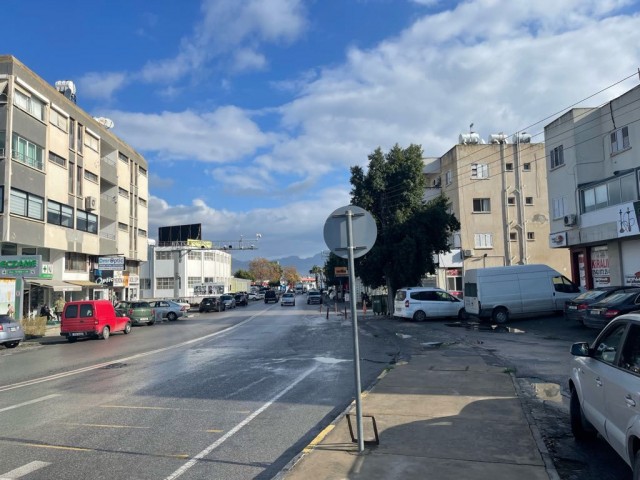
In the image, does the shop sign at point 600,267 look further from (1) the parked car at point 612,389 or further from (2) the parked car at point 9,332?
(2) the parked car at point 9,332

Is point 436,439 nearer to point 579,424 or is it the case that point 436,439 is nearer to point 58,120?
point 579,424

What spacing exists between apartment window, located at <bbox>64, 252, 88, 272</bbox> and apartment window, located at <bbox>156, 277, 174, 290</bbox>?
3689cm

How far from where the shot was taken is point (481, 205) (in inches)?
1815

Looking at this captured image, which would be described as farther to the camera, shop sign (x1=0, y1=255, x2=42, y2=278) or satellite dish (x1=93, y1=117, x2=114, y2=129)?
satellite dish (x1=93, y1=117, x2=114, y2=129)

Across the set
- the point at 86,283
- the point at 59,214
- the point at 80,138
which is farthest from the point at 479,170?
the point at 59,214

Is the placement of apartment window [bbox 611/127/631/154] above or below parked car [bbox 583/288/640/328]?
above

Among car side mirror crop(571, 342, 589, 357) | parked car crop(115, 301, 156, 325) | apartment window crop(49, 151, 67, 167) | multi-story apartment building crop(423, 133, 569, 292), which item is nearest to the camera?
car side mirror crop(571, 342, 589, 357)

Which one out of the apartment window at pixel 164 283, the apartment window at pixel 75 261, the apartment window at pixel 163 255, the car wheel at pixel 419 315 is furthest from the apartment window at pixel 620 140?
the apartment window at pixel 164 283

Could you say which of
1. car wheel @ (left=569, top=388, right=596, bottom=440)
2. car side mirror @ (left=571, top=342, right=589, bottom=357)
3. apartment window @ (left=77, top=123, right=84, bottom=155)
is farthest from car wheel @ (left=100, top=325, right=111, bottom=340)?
car side mirror @ (left=571, top=342, right=589, bottom=357)

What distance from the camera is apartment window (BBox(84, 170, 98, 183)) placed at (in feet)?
128

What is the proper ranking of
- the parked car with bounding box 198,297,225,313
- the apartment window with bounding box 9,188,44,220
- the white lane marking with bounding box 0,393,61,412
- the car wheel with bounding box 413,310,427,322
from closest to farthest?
the white lane marking with bounding box 0,393,61,412
the car wheel with bounding box 413,310,427,322
the apartment window with bounding box 9,188,44,220
the parked car with bounding box 198,297,225,313

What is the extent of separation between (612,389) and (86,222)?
39.5 meters

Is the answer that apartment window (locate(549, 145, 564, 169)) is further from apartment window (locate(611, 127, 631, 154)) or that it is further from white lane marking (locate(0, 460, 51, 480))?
white lane marking (locate(0, 460, 51, 480))

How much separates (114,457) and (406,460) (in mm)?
3255
